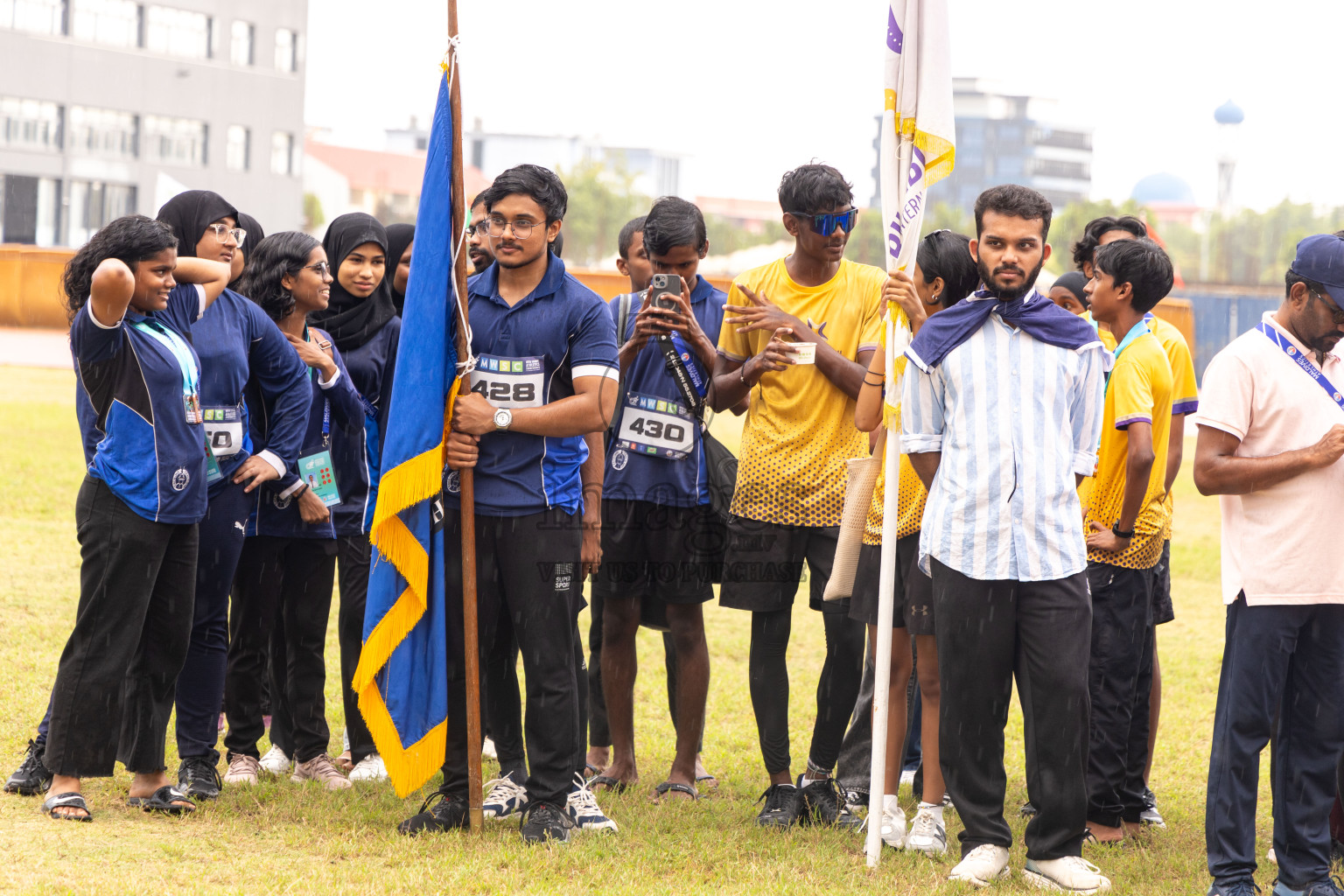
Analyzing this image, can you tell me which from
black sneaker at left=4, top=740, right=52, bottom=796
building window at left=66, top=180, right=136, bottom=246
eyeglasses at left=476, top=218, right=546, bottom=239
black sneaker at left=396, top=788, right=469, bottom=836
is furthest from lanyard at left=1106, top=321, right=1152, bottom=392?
building window at left=66, top=180, right=136, bottom=246

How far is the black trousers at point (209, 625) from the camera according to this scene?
512 cm

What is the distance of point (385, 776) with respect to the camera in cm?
564

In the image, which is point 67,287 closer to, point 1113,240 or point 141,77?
point 1113,240

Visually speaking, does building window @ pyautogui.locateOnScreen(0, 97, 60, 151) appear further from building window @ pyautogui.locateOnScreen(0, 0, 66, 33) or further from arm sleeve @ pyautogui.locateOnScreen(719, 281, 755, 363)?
arm sleeve @ pyautogui.locateOnScreen(719, 281, 755, 363)

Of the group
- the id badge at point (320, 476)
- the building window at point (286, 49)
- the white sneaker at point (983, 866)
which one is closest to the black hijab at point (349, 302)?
the id badge at point (320, 476)

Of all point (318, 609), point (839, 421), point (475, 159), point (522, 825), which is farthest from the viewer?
point (475, 159)

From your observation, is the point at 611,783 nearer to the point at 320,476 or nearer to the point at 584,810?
the point at 584,810

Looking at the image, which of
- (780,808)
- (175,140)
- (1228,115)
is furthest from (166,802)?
(1228,115)

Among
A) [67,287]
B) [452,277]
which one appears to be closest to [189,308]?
[67,287]

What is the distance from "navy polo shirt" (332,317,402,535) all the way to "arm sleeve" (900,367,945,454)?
7.98ft

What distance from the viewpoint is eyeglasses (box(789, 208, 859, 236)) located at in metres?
5.06

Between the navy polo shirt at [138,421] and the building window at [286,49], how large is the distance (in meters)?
55.4

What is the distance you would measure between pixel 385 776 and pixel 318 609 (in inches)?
30.4

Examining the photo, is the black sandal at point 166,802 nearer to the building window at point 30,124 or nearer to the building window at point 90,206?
the building window at point 90,206
